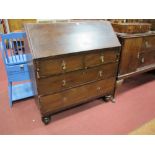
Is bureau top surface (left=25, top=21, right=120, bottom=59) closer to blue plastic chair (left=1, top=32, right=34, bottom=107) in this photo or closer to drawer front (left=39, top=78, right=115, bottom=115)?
blue plastic chair (left=1, top=32, right=34, bottom=107)

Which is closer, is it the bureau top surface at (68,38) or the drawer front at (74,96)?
the bureau top surface at (68,38)

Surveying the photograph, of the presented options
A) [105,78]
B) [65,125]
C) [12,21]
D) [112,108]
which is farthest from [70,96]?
[12,21]

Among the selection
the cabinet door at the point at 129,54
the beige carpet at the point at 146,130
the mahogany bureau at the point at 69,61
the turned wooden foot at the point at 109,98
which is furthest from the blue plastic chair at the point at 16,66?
the beige carpet at the point at 146,130

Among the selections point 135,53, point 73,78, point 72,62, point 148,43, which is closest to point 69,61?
point 72,62

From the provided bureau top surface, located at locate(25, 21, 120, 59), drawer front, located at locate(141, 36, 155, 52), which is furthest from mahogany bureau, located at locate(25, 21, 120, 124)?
drawer front, located at locate(141, 36, 155, 52)

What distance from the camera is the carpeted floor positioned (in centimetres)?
167

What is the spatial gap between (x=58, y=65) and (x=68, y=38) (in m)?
0.30

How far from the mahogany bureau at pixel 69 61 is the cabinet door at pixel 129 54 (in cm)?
16

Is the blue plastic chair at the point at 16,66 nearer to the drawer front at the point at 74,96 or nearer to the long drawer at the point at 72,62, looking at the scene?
the long drawer at the point at 72,62

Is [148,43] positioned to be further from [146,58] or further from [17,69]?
[17,69]

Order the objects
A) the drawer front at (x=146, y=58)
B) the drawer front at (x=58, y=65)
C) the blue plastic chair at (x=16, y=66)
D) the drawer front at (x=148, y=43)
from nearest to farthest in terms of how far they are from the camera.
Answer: the drawer front at (x=58, y=65), the blue plastic chair at (x=16, y=66), the drawer front at (x=148, y=43), the drawer front at (x=146, y=58)

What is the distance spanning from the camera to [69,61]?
1511 mm

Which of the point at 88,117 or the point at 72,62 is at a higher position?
the point at 72,62

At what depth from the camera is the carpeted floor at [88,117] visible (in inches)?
65.7
